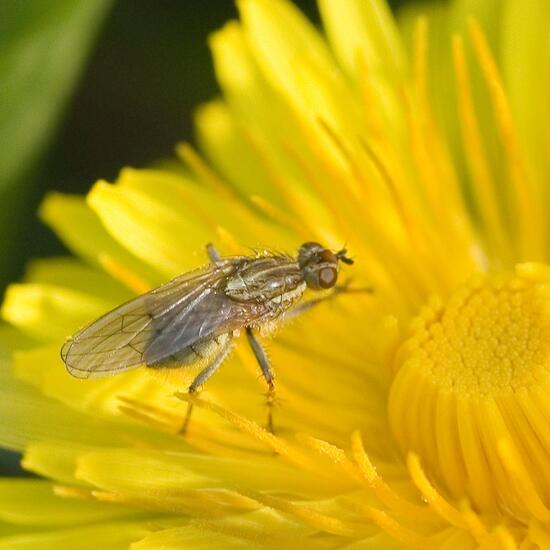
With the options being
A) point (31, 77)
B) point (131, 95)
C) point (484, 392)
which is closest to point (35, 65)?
point (31, 77)

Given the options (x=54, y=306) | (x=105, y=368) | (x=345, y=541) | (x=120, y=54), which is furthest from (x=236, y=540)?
(x=120, y=54)

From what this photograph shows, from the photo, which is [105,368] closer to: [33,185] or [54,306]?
[54,306]

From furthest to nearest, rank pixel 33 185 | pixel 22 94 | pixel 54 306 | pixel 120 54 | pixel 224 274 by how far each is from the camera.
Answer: pixel 120 54 < pixel 33 185 < pixel 22 94 < pixel 54 306 < pixel 224 274

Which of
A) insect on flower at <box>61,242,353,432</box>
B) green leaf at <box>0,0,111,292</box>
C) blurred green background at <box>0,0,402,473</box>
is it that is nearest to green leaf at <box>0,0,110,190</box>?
Answer: green leaf at <box>0,0,111,292</box>

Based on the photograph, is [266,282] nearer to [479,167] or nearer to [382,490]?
[382,490]

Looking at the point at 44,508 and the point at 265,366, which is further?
the point at 44,508

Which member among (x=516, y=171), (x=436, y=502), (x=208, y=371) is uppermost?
(x=516, y=171)
